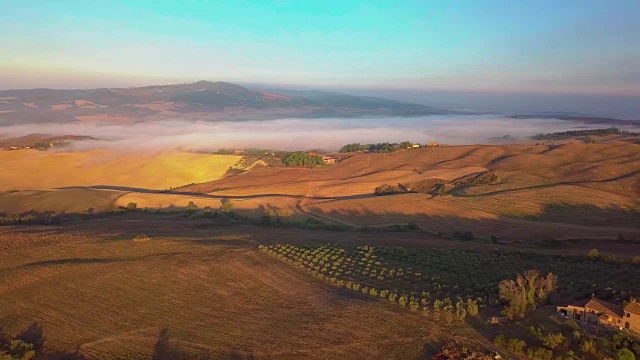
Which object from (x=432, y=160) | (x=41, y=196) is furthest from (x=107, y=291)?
(x=432, y=160)

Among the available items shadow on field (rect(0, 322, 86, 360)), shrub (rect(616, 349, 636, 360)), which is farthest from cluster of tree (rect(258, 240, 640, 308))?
→ shadow on field (rect(0, 322, 86, 360))

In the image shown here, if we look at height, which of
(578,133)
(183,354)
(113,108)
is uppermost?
(578,133)

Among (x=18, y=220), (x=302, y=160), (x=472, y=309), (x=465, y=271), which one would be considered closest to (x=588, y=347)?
(x=472, y=309)

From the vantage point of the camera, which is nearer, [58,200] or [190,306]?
[190,306]

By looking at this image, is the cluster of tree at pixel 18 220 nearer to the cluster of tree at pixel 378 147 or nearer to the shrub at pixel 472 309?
the shrub at pixel 472 309

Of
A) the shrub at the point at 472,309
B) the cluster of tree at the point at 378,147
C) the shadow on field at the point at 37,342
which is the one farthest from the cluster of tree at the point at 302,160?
the shadow on field at the point at 37,342

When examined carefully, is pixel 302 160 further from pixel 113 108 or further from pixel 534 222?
pixel 113 108

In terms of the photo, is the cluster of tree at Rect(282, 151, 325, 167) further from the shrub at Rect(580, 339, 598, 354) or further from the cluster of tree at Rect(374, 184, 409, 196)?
the shrub at Rect(580, 339, 598, 354)

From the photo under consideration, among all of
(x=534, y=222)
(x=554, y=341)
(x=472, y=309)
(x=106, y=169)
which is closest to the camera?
(x=554, y=341)
